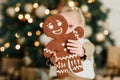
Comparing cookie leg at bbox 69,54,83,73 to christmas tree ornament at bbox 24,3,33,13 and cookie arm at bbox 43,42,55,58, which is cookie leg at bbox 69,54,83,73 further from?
christmas tree ornament at bbox 24,3,33,13

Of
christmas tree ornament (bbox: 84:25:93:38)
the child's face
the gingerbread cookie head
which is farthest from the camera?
christmas tree ornament (bbox: 84:25:93:38)

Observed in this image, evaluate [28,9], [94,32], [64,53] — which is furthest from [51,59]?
[94,32]

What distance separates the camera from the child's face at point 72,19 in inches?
63.9

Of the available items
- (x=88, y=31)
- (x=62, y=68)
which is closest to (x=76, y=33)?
(x=62, y=68)

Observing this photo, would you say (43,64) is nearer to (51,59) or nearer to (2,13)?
(2,13)

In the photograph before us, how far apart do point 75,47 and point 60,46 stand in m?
0.07

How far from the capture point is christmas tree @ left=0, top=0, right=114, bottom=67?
259 centimetres

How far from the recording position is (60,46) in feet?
5.07

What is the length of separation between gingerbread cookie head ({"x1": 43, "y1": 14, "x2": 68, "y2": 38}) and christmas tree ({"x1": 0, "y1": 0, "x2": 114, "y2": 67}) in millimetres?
970

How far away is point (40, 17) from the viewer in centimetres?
263

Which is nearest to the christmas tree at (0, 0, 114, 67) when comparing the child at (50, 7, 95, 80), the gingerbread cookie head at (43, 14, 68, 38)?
the child at (50, 7, 95, 80)

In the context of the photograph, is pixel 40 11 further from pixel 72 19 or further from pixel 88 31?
pixel 72 19

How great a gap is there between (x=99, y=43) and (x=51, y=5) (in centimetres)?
55

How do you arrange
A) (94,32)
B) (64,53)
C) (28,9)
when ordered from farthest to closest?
1. (94,32)
2. (28,9)
3. (64,53)
